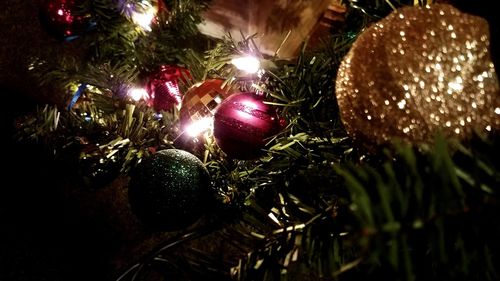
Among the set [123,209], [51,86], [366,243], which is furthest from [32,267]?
[366,243]

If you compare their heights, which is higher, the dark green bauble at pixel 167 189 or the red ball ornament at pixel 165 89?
the red ball ornament at pixel 165 89

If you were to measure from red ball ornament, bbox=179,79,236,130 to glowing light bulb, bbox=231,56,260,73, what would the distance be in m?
0.08

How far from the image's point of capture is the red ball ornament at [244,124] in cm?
59

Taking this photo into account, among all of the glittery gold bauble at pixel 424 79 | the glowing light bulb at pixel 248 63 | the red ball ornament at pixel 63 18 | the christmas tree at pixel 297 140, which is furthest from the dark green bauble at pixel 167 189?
the red ball ornament at pixel 63 18

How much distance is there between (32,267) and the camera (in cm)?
82

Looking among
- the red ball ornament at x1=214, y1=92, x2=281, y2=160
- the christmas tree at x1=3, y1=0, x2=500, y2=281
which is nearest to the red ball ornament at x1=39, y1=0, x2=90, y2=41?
the christmas tree at x1=3, y1=0, x2=500, y2=281

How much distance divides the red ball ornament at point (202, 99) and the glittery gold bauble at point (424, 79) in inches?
14.2

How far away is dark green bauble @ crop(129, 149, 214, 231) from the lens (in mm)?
604

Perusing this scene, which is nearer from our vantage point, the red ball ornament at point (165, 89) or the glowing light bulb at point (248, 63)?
the glowing light bulb at point (248, 63)

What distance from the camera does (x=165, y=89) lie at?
82cm

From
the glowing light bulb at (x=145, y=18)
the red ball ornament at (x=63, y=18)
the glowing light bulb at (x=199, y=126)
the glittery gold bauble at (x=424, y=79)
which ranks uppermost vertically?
the glowing light bulb at (x=145, y=18)

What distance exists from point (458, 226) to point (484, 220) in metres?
0.02

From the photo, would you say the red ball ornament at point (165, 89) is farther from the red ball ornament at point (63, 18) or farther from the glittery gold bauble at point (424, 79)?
the glittery gold bauble at point (424, 79)

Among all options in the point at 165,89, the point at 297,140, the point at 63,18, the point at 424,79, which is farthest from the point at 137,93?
the point at 424,79
